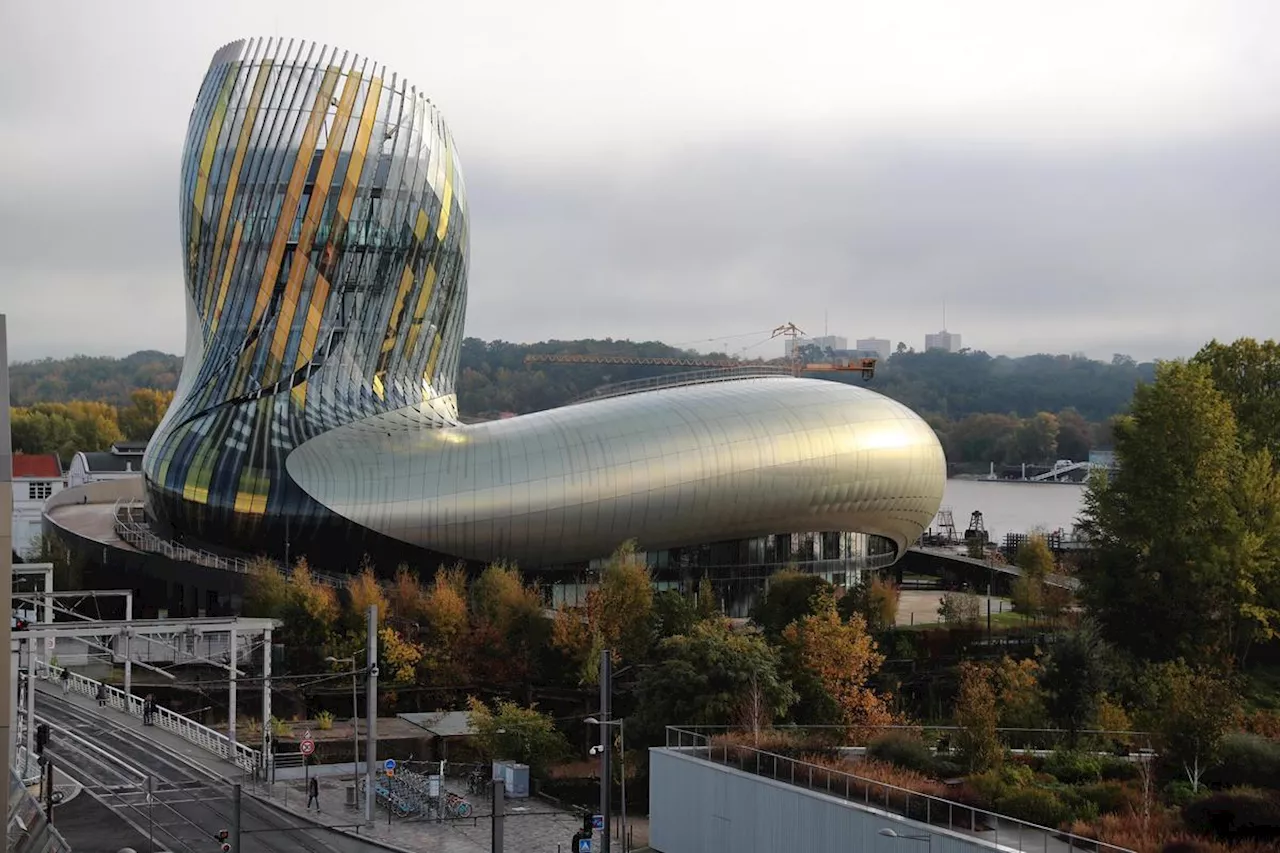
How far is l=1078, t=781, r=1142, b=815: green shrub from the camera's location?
30250mm

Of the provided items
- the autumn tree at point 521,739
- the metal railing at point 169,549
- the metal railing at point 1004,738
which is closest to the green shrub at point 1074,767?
the metal railing at point 1004,738

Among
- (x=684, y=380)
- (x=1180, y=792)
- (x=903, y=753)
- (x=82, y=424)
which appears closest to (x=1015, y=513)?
(x=82, y=424)

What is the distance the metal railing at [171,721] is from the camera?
4903 centimetres

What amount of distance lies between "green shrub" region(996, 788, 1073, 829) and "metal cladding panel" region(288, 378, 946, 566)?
38495 mm

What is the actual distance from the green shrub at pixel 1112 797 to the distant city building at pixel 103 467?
96252 millimetres

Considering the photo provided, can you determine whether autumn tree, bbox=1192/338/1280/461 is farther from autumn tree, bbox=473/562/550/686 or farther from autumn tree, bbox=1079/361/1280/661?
autumn tree, bbox=473/562/550/686

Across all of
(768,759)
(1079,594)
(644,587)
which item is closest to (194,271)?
(644,587)

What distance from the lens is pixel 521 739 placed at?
4816cm

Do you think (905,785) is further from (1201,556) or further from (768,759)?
(1201,556)

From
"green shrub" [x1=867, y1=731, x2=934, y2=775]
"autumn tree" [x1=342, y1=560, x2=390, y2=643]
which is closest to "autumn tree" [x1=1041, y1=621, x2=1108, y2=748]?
"green shrub" [x1=867, y1=731, x2=934, y2=775]

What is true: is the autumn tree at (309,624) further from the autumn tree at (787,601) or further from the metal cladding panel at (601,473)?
the autumn tree at (787,601)

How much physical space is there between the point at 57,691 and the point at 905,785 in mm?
40730

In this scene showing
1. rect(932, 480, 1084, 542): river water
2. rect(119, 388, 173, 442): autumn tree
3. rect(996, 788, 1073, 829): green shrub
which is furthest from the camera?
rect(119, 388, 173, 442): autumn tree

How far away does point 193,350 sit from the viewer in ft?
→ 255
